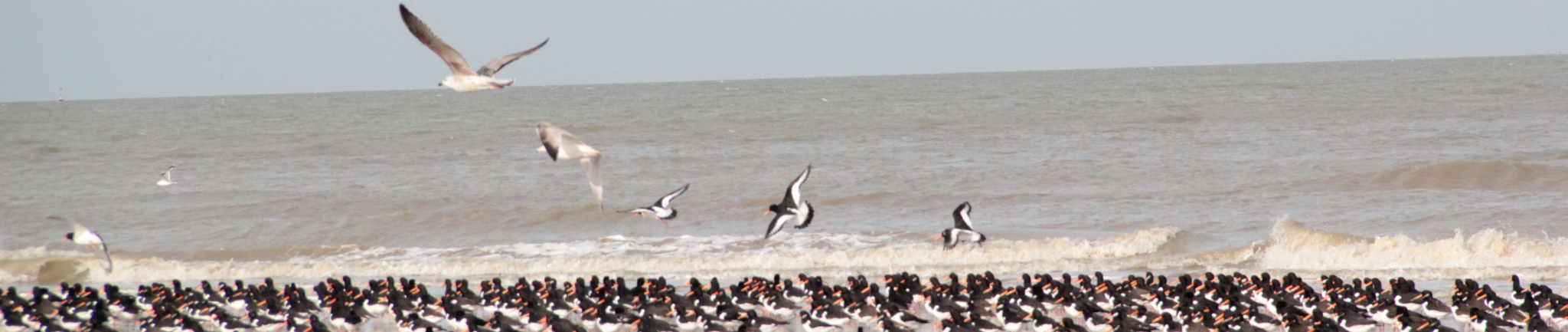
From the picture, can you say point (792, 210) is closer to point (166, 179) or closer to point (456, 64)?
point (456, 64)

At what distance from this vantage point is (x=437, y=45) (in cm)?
854

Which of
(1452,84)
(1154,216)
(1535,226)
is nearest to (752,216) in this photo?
(1154,216)

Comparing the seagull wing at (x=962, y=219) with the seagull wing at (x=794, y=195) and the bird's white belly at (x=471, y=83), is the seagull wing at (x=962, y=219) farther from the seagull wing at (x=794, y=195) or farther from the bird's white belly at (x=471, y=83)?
the bird's white belly at (x=471, y=83)

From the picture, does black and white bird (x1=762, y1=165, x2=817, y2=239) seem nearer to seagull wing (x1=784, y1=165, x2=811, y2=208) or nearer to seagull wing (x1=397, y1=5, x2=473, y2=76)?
seagull wing (x1=784, y1=165, x2=811, y2=208)

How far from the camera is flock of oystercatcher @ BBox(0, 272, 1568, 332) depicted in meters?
9.27

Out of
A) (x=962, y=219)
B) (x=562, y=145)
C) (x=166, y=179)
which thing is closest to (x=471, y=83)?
(x=562, y=145)

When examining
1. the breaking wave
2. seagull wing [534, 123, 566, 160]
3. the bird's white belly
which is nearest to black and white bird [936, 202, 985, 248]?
the breaking wave

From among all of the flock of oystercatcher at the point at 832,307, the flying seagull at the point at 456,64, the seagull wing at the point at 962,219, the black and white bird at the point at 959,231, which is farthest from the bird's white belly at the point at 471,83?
the seagull wing at the point at 962,219

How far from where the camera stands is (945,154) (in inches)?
1097

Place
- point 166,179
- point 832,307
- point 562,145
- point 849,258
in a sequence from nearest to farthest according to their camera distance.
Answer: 1. point 562,145
2. point 832,307
3. point 849,258
4. point 166,179

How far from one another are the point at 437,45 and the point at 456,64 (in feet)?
0.61

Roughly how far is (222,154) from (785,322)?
30.4 m

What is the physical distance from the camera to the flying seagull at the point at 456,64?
27.1 feet

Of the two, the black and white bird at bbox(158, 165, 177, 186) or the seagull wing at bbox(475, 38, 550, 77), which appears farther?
the black and white bird at bbox(158, 165, 177, 186)
